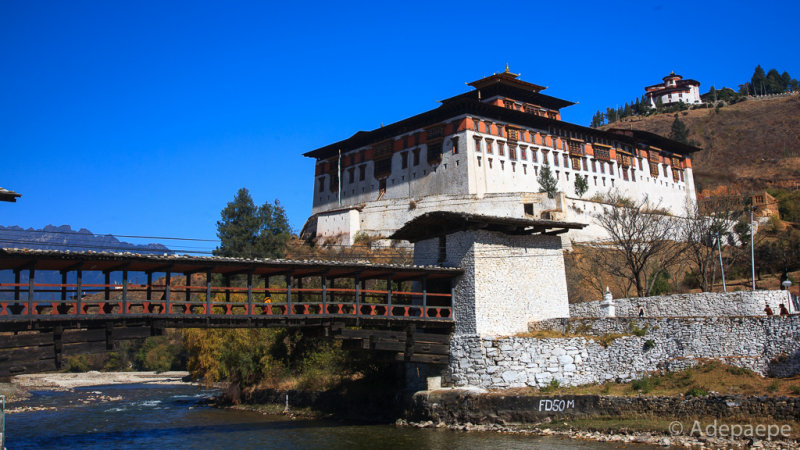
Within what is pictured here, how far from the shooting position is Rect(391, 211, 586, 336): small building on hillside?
3047 centimetres

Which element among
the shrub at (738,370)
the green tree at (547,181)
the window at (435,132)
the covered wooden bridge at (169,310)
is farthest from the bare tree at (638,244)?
the window at (435,132)

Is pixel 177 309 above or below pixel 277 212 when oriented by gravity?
below

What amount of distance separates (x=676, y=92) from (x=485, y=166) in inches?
4332

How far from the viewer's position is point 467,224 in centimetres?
3103

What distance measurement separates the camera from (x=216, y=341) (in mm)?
42750

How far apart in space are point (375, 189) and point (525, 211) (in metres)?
19.3

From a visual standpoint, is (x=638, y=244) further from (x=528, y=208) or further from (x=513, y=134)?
(x=513, y=134)

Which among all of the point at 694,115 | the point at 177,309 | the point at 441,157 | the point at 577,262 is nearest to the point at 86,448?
the point at 177,309

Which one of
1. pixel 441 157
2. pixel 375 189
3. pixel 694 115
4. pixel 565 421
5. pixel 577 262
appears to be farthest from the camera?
pixel 694 115

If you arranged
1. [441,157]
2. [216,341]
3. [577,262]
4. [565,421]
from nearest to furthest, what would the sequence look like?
[565,421]
[216,341]
[577,262]
[441,157]

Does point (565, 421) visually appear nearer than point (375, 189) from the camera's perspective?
Yes

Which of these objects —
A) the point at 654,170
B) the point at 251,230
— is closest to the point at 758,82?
the point at 654,170

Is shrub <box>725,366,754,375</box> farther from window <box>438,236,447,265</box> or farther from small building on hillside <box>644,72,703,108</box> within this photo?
small building on hillside <box>644,72,703,108</box>

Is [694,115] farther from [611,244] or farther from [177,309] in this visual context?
[177,309]
